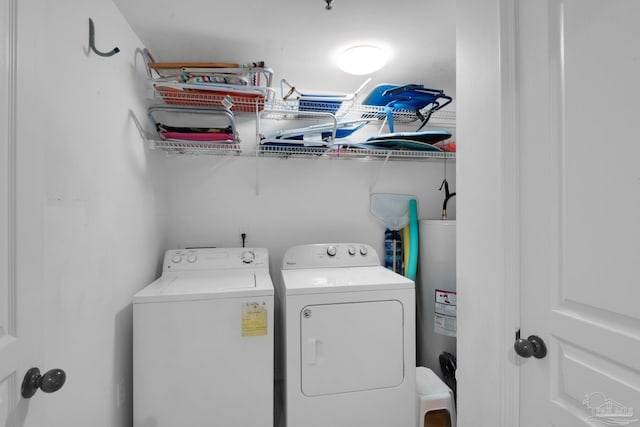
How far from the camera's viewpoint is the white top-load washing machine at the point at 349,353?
151cm

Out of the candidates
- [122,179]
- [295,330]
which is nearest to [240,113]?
[122,179]

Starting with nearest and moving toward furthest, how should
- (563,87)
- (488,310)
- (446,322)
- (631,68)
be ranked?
(631,68) < (563,87) < (488,310) < (446,322)

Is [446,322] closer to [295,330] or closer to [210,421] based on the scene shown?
[295,330]

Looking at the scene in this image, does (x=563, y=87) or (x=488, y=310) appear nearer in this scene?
(x=563, y=87)

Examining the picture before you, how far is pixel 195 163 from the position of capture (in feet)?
6.81

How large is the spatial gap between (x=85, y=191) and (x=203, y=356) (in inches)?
35.9

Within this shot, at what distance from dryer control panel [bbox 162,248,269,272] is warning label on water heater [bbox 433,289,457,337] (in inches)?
48.0

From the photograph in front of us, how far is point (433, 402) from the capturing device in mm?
1652

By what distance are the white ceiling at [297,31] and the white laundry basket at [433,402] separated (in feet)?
6.70

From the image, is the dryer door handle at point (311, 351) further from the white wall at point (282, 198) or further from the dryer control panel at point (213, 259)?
the white wall at point (282, 198)

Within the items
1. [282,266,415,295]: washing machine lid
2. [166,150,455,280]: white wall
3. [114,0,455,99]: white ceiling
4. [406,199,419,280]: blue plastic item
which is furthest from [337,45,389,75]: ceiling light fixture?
[282,266,415,295]: washing machine lid

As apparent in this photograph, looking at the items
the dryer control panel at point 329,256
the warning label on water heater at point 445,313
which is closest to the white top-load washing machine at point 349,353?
the dryer control panel at point 329,256

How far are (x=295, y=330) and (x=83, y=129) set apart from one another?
1.29m

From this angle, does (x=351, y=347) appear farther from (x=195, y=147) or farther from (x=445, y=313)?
(x=195, y=147)
